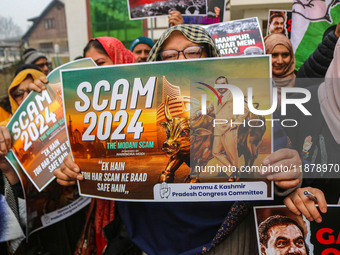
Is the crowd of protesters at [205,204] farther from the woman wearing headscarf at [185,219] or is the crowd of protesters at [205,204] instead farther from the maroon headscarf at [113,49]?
the maroon headscarf at [113,49]

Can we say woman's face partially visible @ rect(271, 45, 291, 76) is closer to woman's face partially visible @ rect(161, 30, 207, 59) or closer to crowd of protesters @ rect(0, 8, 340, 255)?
crowd of protesters @ rect(0, 8, 340, 255)

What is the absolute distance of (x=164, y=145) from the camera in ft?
3.82

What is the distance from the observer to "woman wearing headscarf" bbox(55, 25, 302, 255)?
1263mm

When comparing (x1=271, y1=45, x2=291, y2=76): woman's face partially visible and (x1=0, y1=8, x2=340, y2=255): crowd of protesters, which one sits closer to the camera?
(x1=0, y1=8, x2=340, y2=255): crowd of protesters

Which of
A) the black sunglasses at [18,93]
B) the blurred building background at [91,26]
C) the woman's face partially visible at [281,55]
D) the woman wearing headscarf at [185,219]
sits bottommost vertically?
the woman wearing headscarf at [185,219]

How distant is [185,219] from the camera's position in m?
1.30

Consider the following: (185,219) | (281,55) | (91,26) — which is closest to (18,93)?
(185,219)

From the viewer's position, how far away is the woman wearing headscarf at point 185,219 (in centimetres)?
126

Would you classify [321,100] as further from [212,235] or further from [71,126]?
[71,126]

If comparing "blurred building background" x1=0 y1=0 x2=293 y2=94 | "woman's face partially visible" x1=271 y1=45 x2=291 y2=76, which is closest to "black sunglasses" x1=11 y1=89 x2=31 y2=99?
"woman's face partially visible" x1=271 y1=45 x2=291 y2=76

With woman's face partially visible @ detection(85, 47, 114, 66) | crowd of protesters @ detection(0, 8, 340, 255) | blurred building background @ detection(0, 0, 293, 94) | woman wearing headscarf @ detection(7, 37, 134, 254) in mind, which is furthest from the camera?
blurred building background @ detection(0, 0, 293, 94)

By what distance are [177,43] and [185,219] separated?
2.55 ft

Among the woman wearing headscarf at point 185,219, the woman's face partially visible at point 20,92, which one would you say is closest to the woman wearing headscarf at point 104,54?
the woman wearing headscarf at point 185,219

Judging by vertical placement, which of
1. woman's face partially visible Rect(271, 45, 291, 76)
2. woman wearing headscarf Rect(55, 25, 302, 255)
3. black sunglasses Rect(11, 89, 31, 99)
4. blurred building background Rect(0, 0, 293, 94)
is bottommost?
woman wearing headscarf Rect(55, 25, 302, 255)
